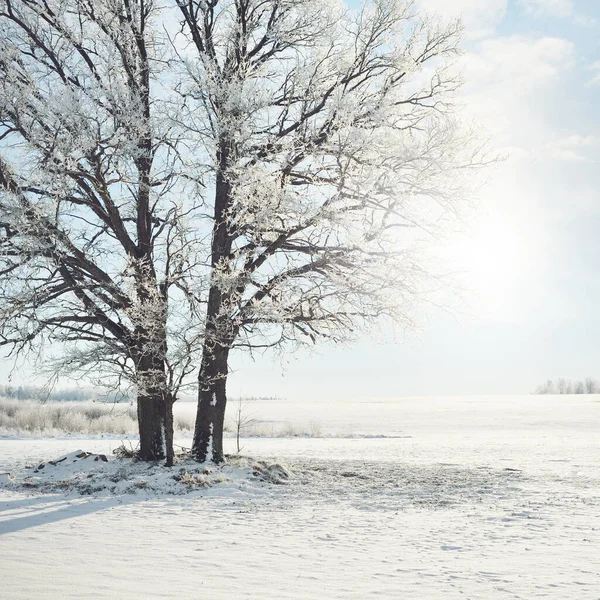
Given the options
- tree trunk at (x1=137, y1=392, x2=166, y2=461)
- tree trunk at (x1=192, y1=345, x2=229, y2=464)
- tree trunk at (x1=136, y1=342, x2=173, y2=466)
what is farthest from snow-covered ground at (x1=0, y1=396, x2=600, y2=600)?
tree trunk at (x1=137, y1=392, x2=166, y2=461)

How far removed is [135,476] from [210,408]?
2.44 metres

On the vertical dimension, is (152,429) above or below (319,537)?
above

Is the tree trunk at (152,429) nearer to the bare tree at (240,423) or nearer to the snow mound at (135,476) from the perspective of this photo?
the snow mound at (135,476)

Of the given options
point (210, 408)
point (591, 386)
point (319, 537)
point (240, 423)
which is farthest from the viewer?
point (591, 386)

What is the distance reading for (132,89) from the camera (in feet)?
49.4

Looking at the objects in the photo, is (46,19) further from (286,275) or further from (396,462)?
(396,462)

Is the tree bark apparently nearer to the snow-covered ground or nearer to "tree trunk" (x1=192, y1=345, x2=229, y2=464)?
"tree trunk" (x1=192, y1=345, x2=229, y2=464)

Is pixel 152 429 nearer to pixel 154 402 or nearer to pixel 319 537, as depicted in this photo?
pixel 154 402

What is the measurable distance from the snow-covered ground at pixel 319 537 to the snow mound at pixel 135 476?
0.13 m

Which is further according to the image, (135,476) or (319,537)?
(135,476)

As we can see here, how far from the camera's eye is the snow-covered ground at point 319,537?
6.05m

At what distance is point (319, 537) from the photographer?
27.8 feet

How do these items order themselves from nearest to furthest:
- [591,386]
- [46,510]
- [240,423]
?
1. [46,510]
2. [240,423]
3. [591,386]

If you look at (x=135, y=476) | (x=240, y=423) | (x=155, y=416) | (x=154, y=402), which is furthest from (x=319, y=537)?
(x=240, y=423)
